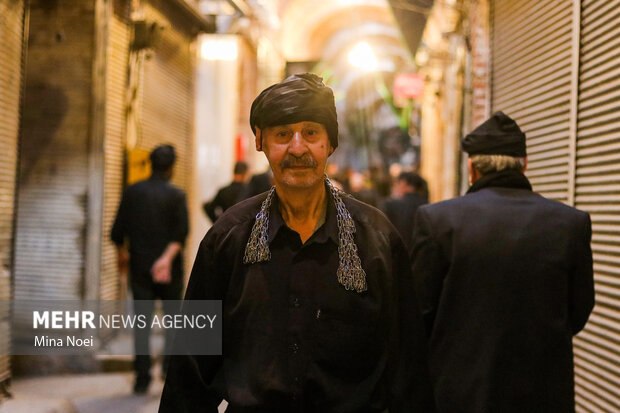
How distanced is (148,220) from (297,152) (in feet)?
12.6

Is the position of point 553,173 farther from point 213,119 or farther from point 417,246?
point 213,119

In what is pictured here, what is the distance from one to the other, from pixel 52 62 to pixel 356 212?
5882mm

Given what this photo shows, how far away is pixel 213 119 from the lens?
11891 mm

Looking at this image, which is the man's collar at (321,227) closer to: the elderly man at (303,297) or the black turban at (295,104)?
the elderly man at (303,297)

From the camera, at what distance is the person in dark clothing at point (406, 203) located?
7645 millimetres

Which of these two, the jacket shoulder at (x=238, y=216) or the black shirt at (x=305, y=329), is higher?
the jacket shoulder at (x=238, y=216)

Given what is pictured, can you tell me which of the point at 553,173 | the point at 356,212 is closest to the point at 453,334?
the point at 356,212

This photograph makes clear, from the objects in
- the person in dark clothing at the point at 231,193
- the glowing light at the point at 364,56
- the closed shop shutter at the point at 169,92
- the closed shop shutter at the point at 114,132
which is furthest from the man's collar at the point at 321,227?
the glowing light at the point at 364,56

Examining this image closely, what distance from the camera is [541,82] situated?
547 cm

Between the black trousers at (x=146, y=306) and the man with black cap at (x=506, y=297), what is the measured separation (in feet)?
10.2

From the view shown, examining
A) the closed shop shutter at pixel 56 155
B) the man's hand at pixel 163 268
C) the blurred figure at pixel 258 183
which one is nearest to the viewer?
the man's hand at pixel 163 268

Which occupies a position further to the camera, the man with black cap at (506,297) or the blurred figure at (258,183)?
the blurred figure at (258,183)

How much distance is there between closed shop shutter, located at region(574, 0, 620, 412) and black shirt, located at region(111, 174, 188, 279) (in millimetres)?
3420

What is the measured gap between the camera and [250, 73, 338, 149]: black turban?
6.59ft
